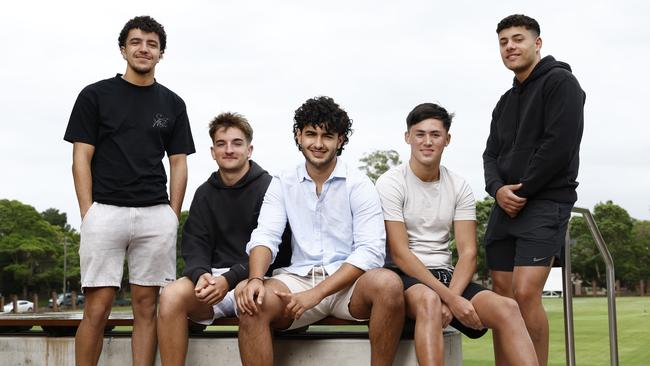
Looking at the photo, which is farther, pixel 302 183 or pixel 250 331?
pixel 302 183

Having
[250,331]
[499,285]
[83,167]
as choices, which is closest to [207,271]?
[250,331]

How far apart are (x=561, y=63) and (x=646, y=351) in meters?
11.1

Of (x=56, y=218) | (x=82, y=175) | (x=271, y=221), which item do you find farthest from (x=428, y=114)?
(x=56, y=218)

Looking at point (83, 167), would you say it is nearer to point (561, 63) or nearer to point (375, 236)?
point (375, 236)

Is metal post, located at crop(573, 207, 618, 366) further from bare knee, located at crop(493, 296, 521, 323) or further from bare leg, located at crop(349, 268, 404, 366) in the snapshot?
bare leg, located at crop(349, 268, 404, 366)

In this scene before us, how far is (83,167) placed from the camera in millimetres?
3992

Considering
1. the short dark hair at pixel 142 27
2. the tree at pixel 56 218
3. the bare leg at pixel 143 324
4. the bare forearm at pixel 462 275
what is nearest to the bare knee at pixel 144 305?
the bare leg at pixel 143 324

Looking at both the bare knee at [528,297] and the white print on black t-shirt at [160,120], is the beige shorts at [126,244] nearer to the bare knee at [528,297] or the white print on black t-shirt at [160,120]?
the white print on black t-shirt at [160,120]

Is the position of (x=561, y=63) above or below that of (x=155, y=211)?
above

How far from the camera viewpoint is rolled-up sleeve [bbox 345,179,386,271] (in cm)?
366

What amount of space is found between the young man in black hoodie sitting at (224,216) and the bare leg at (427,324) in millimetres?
894

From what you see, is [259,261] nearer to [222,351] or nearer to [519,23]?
[222,351]

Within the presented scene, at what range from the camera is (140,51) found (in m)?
4.13

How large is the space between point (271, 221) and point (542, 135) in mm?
1436
